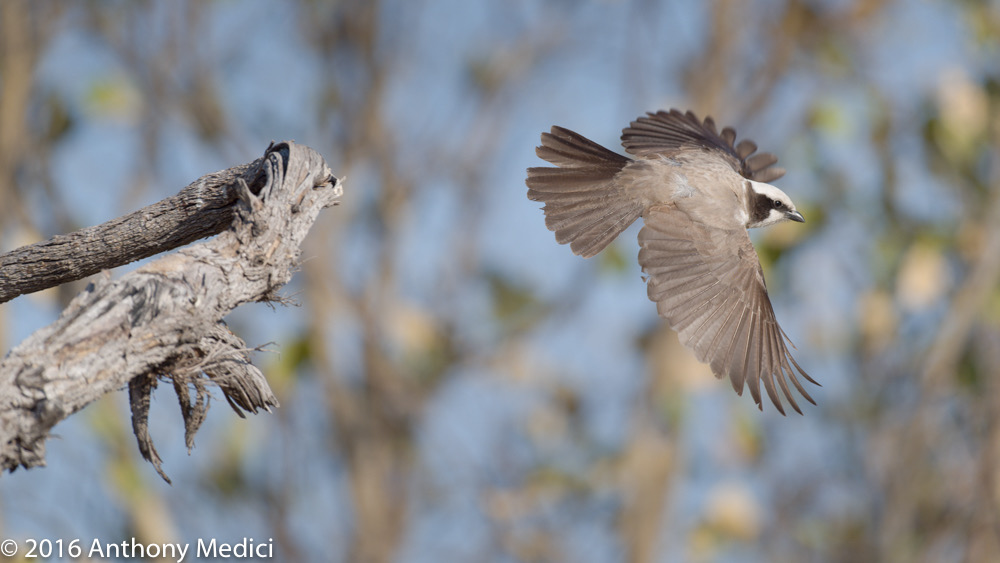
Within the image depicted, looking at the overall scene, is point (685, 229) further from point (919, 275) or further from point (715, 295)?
point (919, 275)

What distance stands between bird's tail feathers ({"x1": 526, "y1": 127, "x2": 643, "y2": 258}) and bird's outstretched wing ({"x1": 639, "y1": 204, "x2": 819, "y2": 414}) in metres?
0.14

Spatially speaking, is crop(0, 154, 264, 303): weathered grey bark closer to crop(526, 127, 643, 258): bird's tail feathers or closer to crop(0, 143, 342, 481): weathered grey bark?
crop(0, 143, 342, 481): weathered grey bark

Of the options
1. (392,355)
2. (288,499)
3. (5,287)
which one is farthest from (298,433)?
(5,287)

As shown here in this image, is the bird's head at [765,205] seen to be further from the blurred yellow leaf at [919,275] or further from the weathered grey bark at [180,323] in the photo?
the blurred yellow leaf at [919,275]

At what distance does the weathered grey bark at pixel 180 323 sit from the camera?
171cm

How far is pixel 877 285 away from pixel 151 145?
6782mm

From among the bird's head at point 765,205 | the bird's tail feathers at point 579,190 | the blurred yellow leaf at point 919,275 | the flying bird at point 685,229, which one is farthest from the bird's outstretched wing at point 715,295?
the blurred yellow leaf at point 919,275

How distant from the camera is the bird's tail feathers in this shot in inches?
149

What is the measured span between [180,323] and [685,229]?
2.26 meters

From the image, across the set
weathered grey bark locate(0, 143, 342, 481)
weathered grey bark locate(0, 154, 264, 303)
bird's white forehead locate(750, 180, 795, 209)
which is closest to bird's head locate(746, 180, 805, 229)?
bird's white forehead locate(750, 180, 795, 209)

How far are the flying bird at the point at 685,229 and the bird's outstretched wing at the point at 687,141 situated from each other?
0.04 meters

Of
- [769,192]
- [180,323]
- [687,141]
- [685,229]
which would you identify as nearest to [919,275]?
[769,192]

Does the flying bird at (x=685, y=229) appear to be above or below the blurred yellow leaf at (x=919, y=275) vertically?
below

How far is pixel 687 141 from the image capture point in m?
4.52
